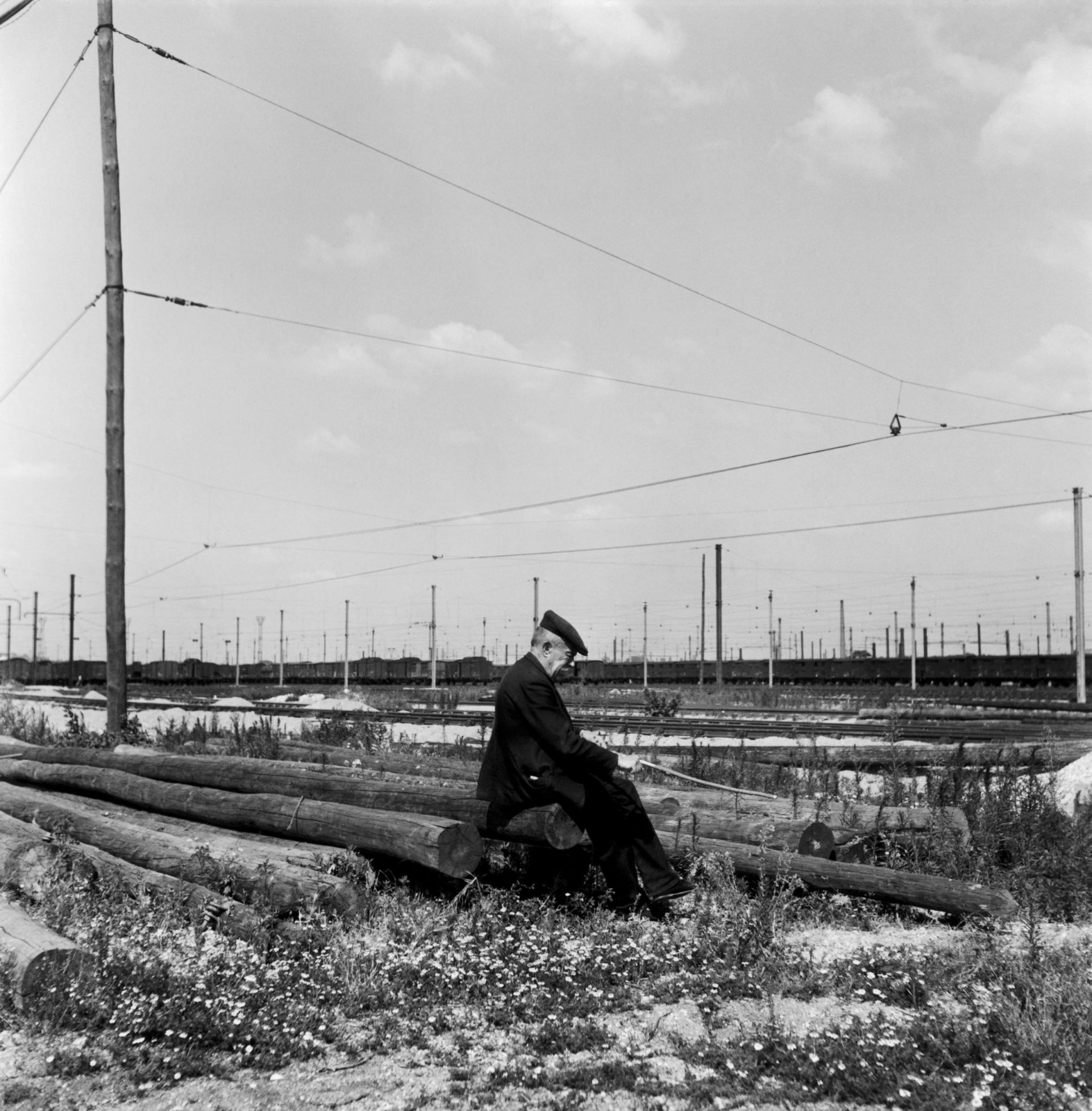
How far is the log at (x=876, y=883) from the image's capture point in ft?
20.0

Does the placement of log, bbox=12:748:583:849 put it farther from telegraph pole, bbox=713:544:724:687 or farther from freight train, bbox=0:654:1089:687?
freight train, bbox=0:654:1089:687

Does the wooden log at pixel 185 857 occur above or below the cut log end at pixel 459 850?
below

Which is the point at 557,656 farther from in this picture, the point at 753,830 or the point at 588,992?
the point at 588,992

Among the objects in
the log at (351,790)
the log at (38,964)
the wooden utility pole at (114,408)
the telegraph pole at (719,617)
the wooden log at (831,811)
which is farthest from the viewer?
the telegraph pole at (719,617)

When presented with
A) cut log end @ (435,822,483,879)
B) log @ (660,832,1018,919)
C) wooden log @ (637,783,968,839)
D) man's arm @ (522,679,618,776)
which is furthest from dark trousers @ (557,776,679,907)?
wooden log @ (637,783,968,839)

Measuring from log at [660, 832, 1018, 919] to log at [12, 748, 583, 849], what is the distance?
3.70ft

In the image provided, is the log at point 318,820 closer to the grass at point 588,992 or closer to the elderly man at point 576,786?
the grass at point 588,992

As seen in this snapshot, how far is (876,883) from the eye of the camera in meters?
6.48

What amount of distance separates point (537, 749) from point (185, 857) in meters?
2.67

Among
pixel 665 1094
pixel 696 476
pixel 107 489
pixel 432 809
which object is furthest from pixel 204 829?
pixel 696 476

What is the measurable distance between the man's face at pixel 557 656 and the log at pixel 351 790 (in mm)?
947

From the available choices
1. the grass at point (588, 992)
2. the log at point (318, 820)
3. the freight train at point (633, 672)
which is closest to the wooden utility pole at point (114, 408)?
the log at point (318, 820)

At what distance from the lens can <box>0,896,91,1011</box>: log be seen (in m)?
4.94

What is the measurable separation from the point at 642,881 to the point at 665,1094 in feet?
8.28
